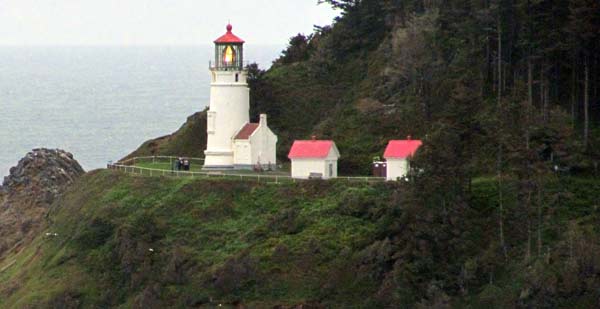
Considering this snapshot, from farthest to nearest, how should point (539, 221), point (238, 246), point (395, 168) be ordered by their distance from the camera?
point (395, 168) → point (238, 246) → point (539, 221)

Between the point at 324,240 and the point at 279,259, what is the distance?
1634 millimetres

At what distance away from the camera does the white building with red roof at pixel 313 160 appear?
219ft

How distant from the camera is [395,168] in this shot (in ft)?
214

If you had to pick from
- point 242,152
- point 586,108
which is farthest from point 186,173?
point 586,108

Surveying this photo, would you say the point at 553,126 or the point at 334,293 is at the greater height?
the point at 553,126

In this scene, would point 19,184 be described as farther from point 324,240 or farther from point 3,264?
point 324,240

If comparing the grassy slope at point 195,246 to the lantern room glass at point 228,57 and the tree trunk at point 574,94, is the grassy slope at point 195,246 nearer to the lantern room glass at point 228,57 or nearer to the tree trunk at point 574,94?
the lantern room glass at point 228,57

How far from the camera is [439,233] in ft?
192

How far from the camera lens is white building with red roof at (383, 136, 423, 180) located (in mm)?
64938

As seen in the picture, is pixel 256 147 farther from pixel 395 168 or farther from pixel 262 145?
pixel 395 168

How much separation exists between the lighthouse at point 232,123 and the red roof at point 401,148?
656 centimetres

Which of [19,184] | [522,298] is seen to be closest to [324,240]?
[522,298]

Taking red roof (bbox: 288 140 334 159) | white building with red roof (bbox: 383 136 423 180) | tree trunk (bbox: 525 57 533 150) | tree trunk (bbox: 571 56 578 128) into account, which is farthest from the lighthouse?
tree trunk (bbox: 571 56 578 128)

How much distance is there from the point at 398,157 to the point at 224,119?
9.19 metres
